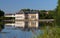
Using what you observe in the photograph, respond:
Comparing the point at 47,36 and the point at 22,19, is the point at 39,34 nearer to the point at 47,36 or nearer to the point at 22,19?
the point at 47,36

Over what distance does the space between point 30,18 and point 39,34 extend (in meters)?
47.4

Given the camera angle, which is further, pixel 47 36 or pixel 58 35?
pixel 58 35

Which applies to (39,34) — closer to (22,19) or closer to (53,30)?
(53,30)

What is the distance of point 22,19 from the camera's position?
50344 mm

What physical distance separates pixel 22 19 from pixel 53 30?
45.8 m

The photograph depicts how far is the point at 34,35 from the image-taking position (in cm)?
407

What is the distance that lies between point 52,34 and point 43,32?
35 centimetres

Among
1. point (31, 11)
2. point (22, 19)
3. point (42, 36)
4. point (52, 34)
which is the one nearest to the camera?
point (42, 36)

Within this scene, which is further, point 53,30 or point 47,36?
point 53,30

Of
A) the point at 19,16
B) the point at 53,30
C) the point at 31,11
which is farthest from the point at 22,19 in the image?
the point at 53,30

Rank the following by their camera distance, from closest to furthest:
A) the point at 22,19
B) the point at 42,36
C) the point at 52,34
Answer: the point at 42,36 → the point at 52,34 → the point at 22,19

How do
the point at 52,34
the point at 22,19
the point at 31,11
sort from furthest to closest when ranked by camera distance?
the point at 31,11, the point at 22,19, the point at 52,34

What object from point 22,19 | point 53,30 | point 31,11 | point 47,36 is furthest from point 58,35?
point 31,11

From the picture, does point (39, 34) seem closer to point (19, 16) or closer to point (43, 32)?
point (43, 32)
